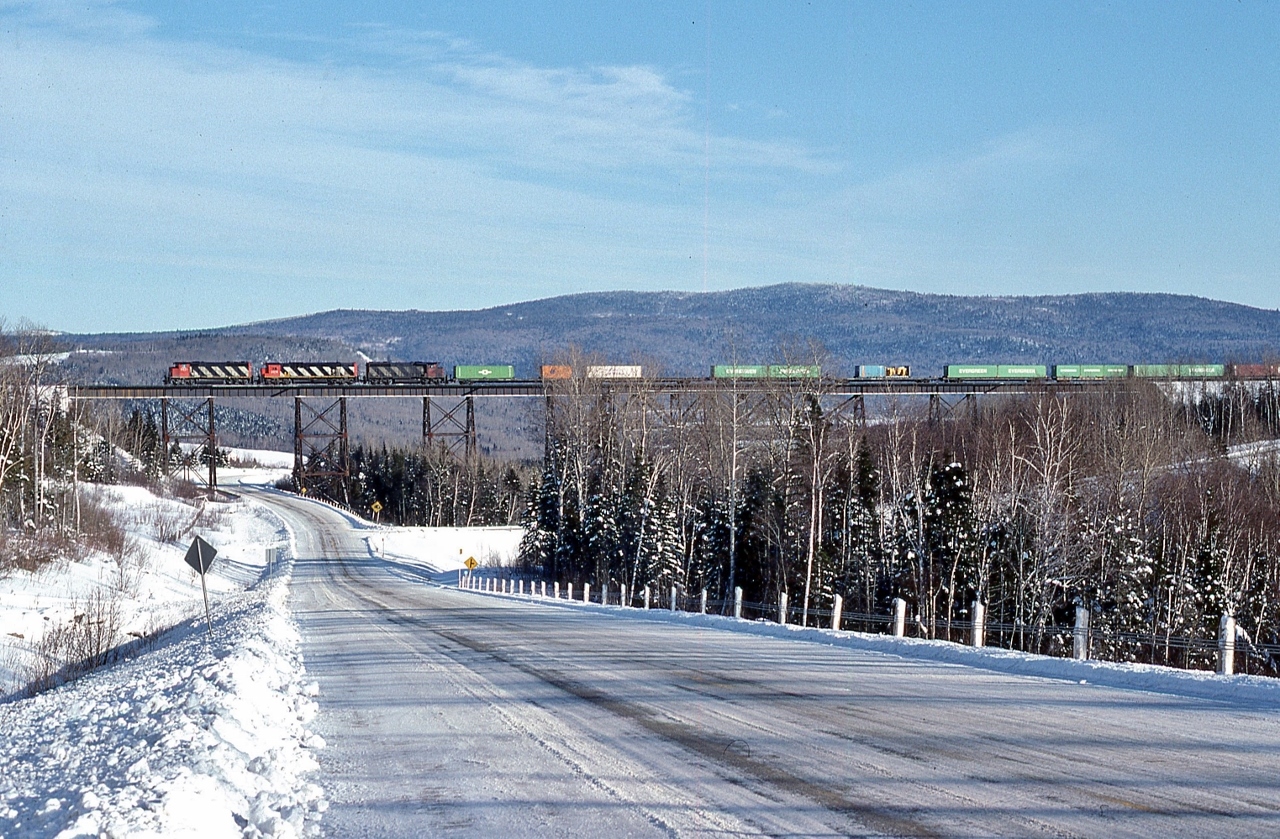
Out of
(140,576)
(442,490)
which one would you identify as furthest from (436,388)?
(140,576)

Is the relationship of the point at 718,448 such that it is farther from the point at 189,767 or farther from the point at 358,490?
the point at 358,490

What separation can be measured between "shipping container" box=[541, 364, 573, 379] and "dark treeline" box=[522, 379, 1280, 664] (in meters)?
2.36

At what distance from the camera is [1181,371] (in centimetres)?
9819

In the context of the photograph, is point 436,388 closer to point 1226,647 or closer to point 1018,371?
point 1018,371

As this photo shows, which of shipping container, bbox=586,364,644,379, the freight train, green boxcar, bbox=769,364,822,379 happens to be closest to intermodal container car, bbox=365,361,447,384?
the freight train

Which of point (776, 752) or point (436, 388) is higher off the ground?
point (436, 388)

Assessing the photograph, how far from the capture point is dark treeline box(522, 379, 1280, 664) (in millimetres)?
43500

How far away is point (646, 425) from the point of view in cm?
5909

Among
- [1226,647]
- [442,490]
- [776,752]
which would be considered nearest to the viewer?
[776,752]

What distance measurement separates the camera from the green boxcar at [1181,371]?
305 feet

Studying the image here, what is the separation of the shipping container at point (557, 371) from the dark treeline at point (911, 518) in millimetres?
2360

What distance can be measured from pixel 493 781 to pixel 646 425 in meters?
51.4

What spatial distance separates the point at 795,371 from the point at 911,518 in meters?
9.05

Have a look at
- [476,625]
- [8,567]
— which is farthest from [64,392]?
[476,625]
